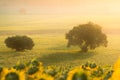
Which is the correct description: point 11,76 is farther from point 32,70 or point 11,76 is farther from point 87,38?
point 87,38

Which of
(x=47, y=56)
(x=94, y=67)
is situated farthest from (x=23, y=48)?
(x=94, y=67)

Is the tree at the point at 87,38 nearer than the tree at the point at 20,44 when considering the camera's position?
No

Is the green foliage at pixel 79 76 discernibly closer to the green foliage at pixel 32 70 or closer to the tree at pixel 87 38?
the green foliage at pixel 32 70

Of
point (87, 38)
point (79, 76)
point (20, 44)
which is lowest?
point (79, 76)

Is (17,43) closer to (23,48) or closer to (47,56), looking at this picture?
(23,48)

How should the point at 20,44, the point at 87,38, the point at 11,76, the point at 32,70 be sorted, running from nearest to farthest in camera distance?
1. the point at 11,76
2. the point at 32,70
3. the point at 20,44
4. the point at 87,38

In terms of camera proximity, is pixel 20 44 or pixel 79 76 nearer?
pixel 79 76

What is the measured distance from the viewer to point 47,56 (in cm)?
5372

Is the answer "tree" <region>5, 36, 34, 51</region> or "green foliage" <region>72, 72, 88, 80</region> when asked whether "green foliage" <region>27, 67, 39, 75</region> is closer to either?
"green foliage" <region>72, 72, 88, 80</region>

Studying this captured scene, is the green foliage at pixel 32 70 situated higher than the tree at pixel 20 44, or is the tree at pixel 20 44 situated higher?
the tree at pixel 20 44

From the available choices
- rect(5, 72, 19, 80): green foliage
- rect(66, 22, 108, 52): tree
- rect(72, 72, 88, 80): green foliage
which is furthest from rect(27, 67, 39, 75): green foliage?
rect(66, 22, 108, 52): tree

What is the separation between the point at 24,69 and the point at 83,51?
57.1 meters

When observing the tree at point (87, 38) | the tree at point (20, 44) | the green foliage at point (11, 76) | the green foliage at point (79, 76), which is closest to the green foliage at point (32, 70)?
the green foliage at point (11, 76)

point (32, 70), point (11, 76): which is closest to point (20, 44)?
point (32, 70)
